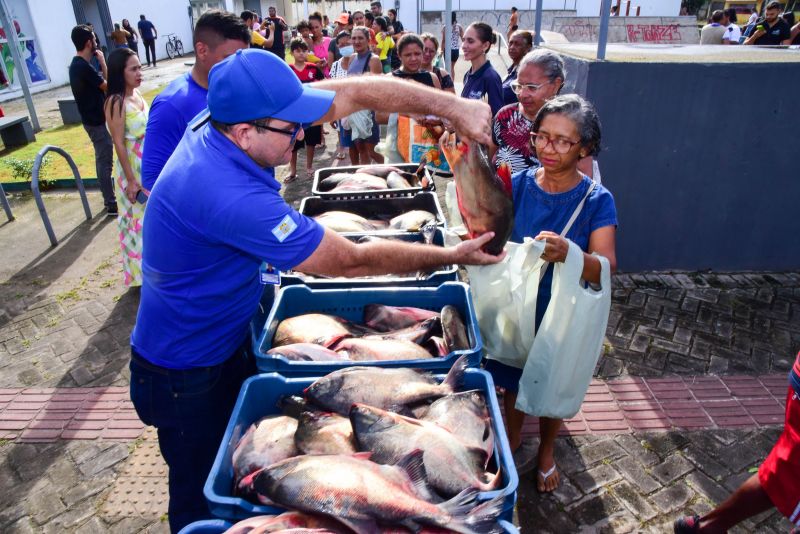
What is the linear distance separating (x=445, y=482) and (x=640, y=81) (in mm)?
4580

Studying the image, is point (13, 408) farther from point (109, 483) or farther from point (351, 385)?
point (351, 385)

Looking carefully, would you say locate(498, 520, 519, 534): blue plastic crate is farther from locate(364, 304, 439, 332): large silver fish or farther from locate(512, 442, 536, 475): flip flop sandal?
locate(512, 442, 536, 475): flip flop sandal

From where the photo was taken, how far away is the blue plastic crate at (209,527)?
1728mm

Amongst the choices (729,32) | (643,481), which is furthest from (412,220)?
(729,32)

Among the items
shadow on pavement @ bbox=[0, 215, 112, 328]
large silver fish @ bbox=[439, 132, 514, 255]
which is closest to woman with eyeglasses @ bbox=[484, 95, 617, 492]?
large silver fish @ bbox=[439, 132, 514, 255]

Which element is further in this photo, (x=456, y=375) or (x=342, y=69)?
(x=342, y=69)

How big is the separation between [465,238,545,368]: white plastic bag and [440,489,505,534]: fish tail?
1.28m

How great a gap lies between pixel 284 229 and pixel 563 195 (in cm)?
159

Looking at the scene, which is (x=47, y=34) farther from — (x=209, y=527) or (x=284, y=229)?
(x=209, y=527)

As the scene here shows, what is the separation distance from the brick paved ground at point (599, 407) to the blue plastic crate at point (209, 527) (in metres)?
1.58

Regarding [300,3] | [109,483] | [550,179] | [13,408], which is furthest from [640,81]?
[300,3]

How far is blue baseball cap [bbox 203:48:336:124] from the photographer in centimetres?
196

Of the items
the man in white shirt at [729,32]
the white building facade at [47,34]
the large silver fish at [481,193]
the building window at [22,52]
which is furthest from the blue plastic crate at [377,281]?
the building window at [22,52]

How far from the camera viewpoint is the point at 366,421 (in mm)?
1949
